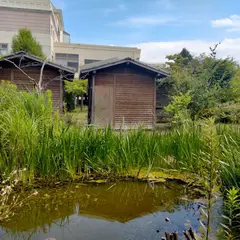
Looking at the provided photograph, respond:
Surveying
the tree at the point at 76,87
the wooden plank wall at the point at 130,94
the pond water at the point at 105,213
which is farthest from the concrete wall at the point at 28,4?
the pond water at the point at 105,213

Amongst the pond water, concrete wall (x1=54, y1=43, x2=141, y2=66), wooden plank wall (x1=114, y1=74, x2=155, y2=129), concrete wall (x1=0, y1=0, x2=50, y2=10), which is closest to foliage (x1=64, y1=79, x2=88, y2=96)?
wooden plank wall (x1=114, y1=74, x2=155, y2=129)

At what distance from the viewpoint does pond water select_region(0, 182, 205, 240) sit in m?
3.23

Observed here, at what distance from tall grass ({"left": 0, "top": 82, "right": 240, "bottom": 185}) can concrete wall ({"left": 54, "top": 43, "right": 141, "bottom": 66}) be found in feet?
62.9

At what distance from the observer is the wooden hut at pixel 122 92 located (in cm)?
1233

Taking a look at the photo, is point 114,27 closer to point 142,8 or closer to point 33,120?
point 142,8

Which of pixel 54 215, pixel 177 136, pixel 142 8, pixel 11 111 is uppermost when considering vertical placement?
pixel 142 8

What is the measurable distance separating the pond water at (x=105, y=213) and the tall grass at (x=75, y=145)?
382mm

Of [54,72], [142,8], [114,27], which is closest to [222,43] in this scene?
[142,8]

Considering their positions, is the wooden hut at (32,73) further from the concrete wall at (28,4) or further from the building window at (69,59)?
the building window at (69,59)

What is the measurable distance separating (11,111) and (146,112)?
29.1ft

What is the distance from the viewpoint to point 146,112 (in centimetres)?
1299

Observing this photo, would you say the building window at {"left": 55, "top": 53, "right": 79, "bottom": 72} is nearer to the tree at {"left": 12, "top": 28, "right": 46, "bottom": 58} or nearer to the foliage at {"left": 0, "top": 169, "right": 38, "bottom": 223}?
the tree at {"left": 12, "top": 28, "right": 46, "bottom": 58}

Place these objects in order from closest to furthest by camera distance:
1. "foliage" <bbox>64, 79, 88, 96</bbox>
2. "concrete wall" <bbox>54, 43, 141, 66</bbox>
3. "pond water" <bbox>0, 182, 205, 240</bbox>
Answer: "pond water" <bbox>0, 182, 205, 240</bbox>
"foliage" <bbox>64, 79, 88, 96</bbox>
"concrete wall" <bbox>54, 43, 141, 66</bbox>

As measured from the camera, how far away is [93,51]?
79.4ft
